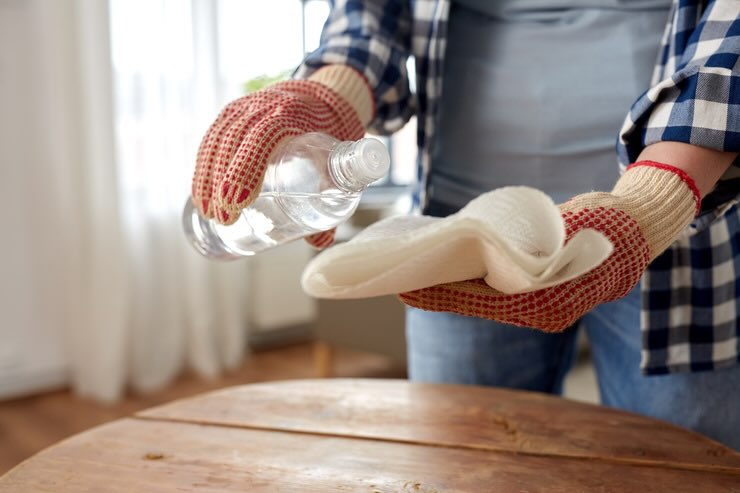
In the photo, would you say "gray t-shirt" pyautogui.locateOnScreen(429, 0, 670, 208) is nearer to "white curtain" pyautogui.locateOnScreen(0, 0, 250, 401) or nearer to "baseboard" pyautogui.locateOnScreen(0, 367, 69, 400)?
"white curtain" pyautogui.locateOnScreen(0, 0, 250, 401)

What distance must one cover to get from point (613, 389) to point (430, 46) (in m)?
0.44

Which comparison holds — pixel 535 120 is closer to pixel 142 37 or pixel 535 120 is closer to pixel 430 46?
pixel 430 46

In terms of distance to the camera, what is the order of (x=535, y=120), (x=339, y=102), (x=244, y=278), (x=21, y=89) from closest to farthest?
(x=339, y=102) < (x=535, y=120) < (x=21, y=89) < (x=244, y=278)

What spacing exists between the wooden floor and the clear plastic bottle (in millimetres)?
1467

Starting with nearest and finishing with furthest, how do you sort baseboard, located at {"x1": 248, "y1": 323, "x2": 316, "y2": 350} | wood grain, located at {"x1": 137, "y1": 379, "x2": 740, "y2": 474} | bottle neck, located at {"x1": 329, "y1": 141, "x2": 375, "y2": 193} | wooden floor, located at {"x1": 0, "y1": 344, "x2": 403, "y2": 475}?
bottle neck, located at {"x1": 329, "y1": 141, "x2": 375, "y2": 193} → wood grain, located at {"x1": 137, "y1": 379, "x2": 740, "y2": 474} → wooden floor, located at {"x1": 0, "y1": 344, "x2": 403, "y2": 475} → baseboard, located at {"x1": 248, "y1": 323, "x2": 316, "y2": 350}

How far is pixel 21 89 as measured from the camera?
7.70 ft

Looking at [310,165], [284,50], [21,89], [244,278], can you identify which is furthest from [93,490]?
[284,50]

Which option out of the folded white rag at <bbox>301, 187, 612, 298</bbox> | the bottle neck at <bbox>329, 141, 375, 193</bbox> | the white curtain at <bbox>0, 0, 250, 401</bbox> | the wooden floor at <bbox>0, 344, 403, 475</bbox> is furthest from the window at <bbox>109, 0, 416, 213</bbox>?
the folded white rag at <bbox>301, 187, 612, 298</bbox>

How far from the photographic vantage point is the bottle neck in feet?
1.92

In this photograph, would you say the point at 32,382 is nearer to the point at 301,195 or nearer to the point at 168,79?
the point at 168,79

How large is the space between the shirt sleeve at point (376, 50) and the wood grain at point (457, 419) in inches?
12.2

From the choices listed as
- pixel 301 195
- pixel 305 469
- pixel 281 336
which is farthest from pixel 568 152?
pixel 281 336

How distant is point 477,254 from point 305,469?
269 mm

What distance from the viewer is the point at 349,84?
788 mm
